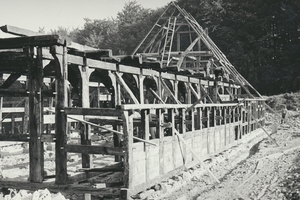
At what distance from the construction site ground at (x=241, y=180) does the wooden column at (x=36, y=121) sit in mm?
2286

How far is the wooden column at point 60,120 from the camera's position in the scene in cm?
822

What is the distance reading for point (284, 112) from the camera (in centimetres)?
2745

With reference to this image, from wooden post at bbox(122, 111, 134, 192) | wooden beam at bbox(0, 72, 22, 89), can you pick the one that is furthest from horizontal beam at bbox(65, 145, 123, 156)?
wooden beam at bbox(0, 72, 22, 89)

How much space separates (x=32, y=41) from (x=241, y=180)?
263 inches

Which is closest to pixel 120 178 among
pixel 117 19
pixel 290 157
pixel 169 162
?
pixel 169 162

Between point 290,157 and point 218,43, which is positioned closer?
point 290,157

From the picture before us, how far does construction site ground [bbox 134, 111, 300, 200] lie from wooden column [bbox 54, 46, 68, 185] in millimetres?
1716

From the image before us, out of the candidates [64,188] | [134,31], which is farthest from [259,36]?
[64,188]

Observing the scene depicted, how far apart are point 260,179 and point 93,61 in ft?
18.3

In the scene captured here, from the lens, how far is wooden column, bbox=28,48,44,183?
844 centimetres

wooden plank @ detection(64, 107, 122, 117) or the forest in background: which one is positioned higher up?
the forest in background

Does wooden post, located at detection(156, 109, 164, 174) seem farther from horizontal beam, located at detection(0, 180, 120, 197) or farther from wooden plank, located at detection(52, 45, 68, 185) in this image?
wooden plank, located at detection(52, 45, 68, 185)

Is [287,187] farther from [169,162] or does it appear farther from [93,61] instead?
[93,61]

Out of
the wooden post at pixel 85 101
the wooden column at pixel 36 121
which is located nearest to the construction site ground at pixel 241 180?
the wooden post at pixel 85 101
